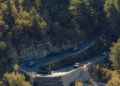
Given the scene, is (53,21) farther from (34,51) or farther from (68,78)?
(68,78)

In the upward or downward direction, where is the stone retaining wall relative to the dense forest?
downward

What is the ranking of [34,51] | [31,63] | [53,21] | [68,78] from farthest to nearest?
1. [53,21]
2. [34,51]
3. [31,63]
4. [68,78]

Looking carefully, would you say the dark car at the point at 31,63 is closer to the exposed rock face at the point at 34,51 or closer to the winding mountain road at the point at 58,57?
Result: the winding mountain road at the point at 58,57

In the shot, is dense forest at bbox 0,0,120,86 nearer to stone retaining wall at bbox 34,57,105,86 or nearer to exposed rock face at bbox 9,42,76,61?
exposed rock face at bbox 9,42,76,61

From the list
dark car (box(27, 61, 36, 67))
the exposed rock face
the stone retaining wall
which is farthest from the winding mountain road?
the stone retaining wall

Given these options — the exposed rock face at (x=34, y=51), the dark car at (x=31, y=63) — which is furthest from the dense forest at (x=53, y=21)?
the dark car at (x=31, y=63)

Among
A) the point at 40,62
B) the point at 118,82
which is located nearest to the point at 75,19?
the point at 40,62

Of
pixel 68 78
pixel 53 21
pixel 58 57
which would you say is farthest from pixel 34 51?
pixel 68 78
